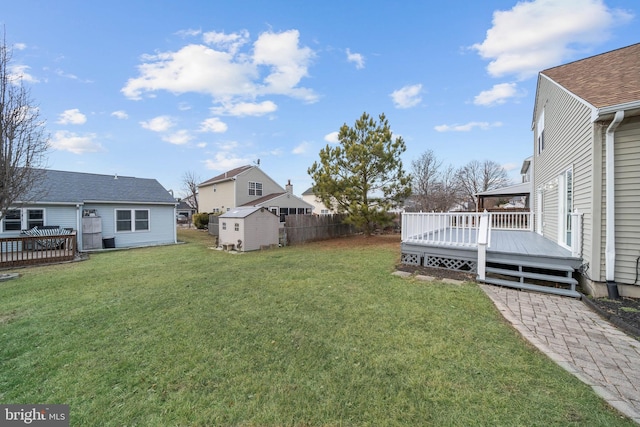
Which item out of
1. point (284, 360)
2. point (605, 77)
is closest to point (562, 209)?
point (605, 77)

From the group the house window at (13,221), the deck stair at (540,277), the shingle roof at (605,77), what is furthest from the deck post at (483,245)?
the house window at (13,221)

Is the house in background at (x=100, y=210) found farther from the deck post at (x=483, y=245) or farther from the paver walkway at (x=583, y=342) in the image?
the paver walkway at (x=583, y=342)

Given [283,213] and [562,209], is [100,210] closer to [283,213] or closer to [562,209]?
[283,213]

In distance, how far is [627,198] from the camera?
176 inches

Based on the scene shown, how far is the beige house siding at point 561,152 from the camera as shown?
5023mm

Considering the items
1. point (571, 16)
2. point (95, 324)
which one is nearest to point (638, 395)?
point (95, 324)

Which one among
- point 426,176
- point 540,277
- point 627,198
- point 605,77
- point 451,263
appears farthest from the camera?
point 426,176

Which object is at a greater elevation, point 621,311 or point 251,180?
point 251,180

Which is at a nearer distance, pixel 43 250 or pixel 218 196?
pixel 43 250

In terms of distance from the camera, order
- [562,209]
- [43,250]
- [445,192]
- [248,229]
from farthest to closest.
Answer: [445,192]
[248,229]
[43,250]
[562,209]

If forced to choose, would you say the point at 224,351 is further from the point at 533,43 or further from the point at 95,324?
the point at 533,43

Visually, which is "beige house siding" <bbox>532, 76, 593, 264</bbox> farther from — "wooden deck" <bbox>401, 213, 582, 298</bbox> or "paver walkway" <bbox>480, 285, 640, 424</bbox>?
"paver walkway" <bbox>480, 285, 640, 424</bbox>

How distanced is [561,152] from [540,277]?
4.01 meters

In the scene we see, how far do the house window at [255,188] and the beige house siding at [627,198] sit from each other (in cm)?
2153
